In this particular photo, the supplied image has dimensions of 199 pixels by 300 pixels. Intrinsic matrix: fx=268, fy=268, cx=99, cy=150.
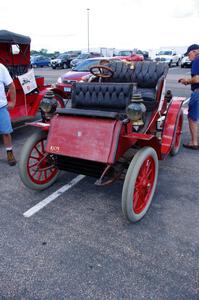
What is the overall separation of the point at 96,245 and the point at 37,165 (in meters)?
1.22

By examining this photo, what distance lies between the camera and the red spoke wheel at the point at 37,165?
311 centimetres

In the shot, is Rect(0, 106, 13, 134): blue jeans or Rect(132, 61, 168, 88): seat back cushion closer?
Rect(0, 106, 13, 134): blue jeans

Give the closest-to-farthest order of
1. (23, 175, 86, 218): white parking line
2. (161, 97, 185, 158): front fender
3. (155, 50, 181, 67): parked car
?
(23, 175, 86, 218): white parking line, (161, 97, 185, 158): front fender, (155, 50, 181, 67): parked car

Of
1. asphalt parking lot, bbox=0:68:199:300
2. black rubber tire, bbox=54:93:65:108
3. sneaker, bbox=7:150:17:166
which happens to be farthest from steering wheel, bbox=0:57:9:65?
asphalt parking lot, bbox=0:68:199:300

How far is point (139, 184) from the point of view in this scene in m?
2.79

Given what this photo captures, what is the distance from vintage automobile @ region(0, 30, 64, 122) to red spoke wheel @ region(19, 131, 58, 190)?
2.35 metres

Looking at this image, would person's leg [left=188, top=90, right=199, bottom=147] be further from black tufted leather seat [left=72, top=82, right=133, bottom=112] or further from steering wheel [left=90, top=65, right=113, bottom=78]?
black tufted leather seat [left=72, top=82, right=133, bottom=112]

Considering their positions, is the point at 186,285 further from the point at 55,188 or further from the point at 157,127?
the point at 157,127

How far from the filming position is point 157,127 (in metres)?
4.24

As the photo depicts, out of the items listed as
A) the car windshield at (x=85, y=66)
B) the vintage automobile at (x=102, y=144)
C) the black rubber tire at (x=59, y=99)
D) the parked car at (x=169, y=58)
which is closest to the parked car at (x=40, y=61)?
the parked car at (x=169, y=58)

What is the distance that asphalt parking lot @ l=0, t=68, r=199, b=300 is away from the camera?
2015 mm

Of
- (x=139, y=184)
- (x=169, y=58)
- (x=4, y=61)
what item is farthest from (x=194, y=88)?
(x=169, y=58)

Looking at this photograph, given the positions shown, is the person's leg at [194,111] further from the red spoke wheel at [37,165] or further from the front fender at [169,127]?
the red spoke wheel at [37,165]

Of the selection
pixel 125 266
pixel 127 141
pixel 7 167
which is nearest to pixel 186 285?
pixel 125 266
